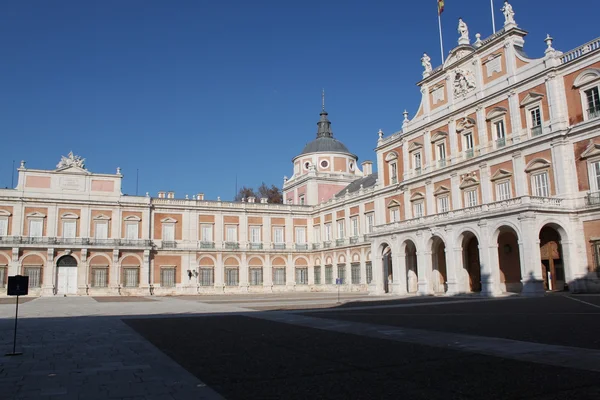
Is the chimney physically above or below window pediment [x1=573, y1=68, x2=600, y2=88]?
above

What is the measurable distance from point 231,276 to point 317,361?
151ft

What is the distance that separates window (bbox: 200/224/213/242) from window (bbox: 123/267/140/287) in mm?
7494

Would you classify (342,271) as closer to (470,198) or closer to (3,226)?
(470,198)

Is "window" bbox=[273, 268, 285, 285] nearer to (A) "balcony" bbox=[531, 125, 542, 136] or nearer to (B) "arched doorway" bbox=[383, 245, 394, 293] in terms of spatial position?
(B) "arched doorway" bbox=[383, 245, 394, 293]

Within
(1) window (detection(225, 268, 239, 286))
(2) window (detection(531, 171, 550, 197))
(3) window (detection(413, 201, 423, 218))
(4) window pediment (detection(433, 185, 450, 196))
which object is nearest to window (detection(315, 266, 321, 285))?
(1) window (detection(225, 268, 239, 286))

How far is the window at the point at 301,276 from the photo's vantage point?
5738cm

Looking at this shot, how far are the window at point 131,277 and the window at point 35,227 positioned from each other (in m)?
8.23

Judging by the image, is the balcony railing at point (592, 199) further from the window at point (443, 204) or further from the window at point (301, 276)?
Result: the window at point (301, 276)

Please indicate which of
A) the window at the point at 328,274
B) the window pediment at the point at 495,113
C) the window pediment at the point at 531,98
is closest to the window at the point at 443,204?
the window pediment at the point at 495,113

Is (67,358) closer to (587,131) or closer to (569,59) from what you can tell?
(587,131)

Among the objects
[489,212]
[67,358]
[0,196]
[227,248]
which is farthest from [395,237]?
[0,196]

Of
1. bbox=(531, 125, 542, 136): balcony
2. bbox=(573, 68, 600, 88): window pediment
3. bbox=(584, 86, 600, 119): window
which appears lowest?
bbox=(531, 125, 542, 136): balcony

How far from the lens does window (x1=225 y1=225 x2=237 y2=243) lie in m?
54.8

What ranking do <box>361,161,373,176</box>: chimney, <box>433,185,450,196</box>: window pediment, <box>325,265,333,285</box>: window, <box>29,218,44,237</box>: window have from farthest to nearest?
<box>361,161,373,176</box>: chimney
<box>325,265,333,285</box>: window
<box>29,218,44,237</box>: window
<box>433,185,450,196</box>: window pediment
